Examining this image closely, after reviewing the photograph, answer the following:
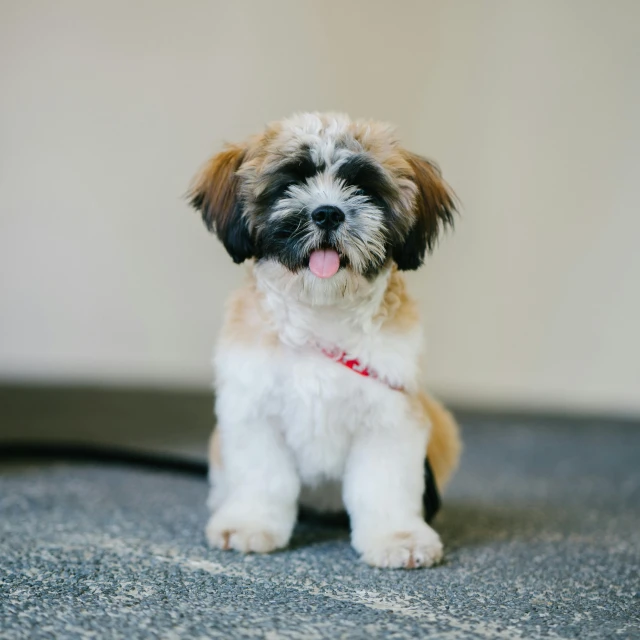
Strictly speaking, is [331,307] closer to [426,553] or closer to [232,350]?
[232,350]

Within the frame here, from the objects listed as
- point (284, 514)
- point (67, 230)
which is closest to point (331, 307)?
point (284, 514)

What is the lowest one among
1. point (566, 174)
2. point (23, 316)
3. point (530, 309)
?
point (23, 316)

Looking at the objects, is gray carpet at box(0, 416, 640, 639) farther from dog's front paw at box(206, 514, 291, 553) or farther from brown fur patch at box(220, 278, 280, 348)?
brown fur patch at box(220, 278, 280, 348)

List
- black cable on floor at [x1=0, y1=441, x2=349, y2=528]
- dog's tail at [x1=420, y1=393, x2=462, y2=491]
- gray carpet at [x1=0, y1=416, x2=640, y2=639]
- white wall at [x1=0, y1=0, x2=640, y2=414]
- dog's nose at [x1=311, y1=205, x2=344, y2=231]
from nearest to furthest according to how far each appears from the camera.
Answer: gray carpet at [x1=0, y1=416, x2=640, y2=639] < dog's nose at [x1=311, y1=205, x2=344, y2=231] < dog's tail at [x1=420, y1=393, x2=462, y2=491] < black cable on floor at [x1=0, y1=441, x2=349, y2=528] < white wall at [x1=0, y1=0, x2=640, y2=414]

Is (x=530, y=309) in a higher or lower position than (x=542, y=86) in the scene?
lower

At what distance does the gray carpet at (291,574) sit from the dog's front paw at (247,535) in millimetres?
31

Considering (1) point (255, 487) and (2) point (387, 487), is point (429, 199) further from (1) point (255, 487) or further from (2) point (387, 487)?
(1) point (255, 487)

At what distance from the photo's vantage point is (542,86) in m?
4.36

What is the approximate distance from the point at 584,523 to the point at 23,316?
300cm

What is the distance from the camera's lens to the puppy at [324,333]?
6.01 feet

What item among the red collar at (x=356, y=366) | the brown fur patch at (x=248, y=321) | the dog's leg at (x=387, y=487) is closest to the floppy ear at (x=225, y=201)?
the brown fur patch at (x=248, y=321)

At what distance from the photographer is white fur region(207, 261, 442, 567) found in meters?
1.91

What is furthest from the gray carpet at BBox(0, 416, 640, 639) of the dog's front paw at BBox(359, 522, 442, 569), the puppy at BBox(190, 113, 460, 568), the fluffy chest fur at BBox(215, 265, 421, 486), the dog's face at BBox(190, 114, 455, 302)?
the dog's face at BBox(190, 114, 455, 302)

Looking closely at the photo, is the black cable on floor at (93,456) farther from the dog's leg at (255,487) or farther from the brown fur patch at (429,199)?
the brown fur patch at (429,199)
